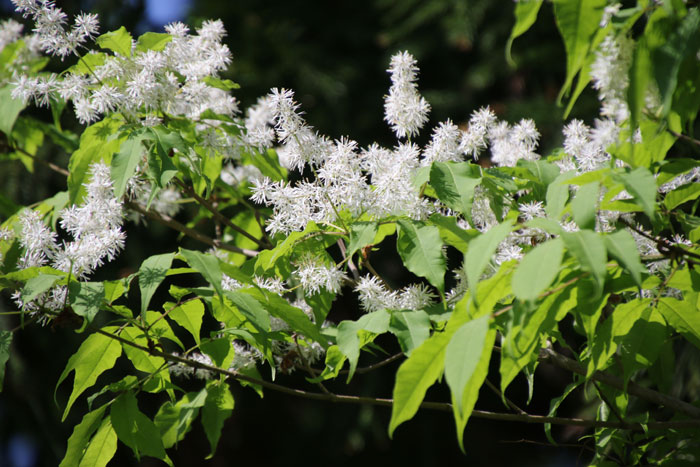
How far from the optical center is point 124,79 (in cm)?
126

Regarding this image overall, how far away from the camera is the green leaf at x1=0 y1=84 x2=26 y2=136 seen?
1.39 m

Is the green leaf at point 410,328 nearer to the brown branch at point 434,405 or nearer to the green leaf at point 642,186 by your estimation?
the brown branch at point 434,405

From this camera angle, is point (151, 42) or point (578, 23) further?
point (151, 42)

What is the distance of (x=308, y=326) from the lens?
1031mm

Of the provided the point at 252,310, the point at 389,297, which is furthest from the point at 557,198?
the point at 252,310

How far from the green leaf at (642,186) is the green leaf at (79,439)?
999 mm

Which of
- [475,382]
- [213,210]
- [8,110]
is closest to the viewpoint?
[475,382]

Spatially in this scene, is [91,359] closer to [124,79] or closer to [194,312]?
[194,312]

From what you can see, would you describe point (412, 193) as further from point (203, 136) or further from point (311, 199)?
point (203, 136)

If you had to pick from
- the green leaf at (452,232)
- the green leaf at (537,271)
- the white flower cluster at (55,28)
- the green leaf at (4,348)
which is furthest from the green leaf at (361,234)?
the white flower cluster at (55,28)

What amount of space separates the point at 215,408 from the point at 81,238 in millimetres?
434

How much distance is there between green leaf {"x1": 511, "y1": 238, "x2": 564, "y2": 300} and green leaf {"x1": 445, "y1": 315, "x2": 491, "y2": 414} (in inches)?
3.4

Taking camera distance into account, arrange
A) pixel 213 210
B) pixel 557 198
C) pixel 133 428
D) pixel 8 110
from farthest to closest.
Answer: pixel 213 210 → pixel 8 110 → pixel 133 428 → pixel 557 198

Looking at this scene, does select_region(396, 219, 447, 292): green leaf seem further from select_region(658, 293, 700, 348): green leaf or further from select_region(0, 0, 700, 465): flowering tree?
select_region(658, 293, 700, 348): green leaf
